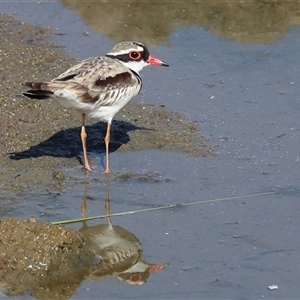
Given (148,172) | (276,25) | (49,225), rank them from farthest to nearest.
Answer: (276,25) < (148,172) < (49,225)

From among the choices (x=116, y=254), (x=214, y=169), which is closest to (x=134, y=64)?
(x=214, y=169)

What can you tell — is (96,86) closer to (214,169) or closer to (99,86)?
(99,86)

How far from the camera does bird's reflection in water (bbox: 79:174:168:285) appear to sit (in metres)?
6.29

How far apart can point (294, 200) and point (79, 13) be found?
545 centimetres

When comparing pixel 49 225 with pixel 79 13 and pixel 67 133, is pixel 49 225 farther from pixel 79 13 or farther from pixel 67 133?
pixel 79 13

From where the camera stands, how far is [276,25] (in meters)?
11.2

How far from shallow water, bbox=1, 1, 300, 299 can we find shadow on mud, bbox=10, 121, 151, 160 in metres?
0.30

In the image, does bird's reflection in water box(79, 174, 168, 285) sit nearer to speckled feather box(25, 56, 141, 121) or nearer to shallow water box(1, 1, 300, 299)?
shallow water box(1, 1, 300, 299)

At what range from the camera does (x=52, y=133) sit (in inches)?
345

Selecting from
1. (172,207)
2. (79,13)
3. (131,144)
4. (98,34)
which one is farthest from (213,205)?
(79,13)

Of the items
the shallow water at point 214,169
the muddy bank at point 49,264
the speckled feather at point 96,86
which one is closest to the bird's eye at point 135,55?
the speckled feather at point 96,86

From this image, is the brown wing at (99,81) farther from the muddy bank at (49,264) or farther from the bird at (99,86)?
the muddy bank at (49,264)

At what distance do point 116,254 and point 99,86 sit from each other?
192cm

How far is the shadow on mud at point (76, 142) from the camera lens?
841 centimetres
